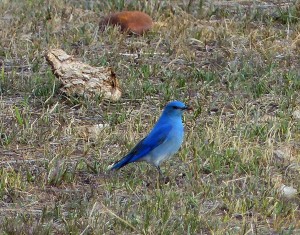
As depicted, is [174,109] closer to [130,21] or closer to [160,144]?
[160,144]

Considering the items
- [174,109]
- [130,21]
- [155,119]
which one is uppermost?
[174,109]

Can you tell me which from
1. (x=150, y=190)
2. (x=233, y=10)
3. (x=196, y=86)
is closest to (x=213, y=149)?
(x=150, y=190)

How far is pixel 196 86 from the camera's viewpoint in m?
8.16

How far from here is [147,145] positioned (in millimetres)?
6402

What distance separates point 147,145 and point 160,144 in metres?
0.08

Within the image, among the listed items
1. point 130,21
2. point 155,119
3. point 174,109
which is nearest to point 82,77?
point 155,119

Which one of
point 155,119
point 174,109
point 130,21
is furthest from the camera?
point 130,21

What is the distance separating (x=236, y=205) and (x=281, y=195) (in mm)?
344

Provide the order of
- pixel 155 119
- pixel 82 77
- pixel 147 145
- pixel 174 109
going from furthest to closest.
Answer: pixel 82 77 < pixel 155 119 < pixel 174 109 < pixel 147 145

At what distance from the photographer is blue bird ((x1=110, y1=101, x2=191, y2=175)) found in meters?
6.30

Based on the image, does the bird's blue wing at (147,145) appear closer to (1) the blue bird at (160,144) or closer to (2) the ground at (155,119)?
(1) the blue bird at (160,144)

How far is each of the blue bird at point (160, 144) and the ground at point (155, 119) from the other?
0.12 meters

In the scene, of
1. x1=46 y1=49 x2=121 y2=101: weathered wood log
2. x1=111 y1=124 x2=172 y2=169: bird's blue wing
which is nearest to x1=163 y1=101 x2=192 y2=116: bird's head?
x1=111 y1=124 x2=172 y2=169: bird's blue wing

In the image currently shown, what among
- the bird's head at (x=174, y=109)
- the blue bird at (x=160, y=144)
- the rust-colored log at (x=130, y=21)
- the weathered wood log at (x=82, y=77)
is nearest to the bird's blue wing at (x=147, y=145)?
the blue bird at (x=160, y=144)
